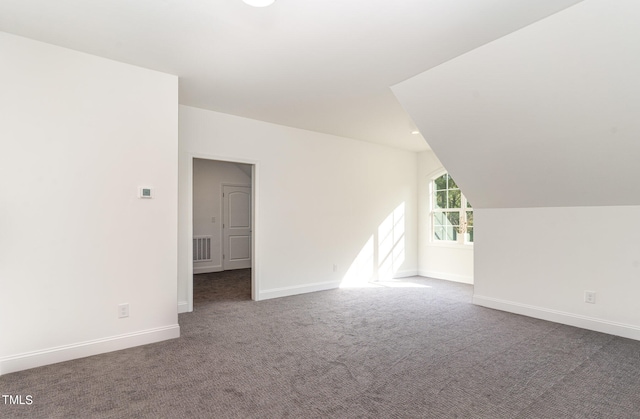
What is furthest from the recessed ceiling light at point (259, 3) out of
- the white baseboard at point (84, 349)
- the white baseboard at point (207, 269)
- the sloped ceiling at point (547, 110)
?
the white baseboard at point (207, 269)

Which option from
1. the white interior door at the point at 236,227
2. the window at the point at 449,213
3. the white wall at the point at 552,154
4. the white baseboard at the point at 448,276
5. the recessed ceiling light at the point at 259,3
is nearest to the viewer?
the recessed ceiling light at the point at 259,3

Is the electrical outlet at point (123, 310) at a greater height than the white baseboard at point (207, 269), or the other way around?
the electrical outlet at point (123, 310)

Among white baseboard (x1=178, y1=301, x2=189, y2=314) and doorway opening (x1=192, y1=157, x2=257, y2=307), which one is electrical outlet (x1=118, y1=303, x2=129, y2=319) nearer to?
white baseboard (x1=178, y1=301, x2=189, y2=314)

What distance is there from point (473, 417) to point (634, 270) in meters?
2.75

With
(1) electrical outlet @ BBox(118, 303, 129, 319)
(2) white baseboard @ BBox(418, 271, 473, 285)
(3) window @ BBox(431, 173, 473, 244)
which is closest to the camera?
(1) electrical outlet @ BBox(118, 303, 129, 319)

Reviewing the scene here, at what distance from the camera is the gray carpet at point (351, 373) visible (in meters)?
2.11

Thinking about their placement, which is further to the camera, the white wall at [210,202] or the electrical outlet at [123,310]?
the white wall at [210,202]

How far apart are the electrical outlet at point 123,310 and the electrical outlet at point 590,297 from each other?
4830 millimetres

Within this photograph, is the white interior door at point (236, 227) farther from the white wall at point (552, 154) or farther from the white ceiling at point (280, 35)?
the white wall at point (552, 154)

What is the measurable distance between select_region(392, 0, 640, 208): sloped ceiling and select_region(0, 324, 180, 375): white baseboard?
3489mm

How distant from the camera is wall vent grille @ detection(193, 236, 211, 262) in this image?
7109 millimetres

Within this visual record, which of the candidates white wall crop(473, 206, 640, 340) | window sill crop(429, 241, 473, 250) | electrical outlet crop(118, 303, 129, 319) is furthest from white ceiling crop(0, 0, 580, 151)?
window sill crop(429, 241, 473, 250)

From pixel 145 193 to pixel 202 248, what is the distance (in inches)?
168

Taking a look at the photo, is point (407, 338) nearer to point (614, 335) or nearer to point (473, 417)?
point (473, 417)
